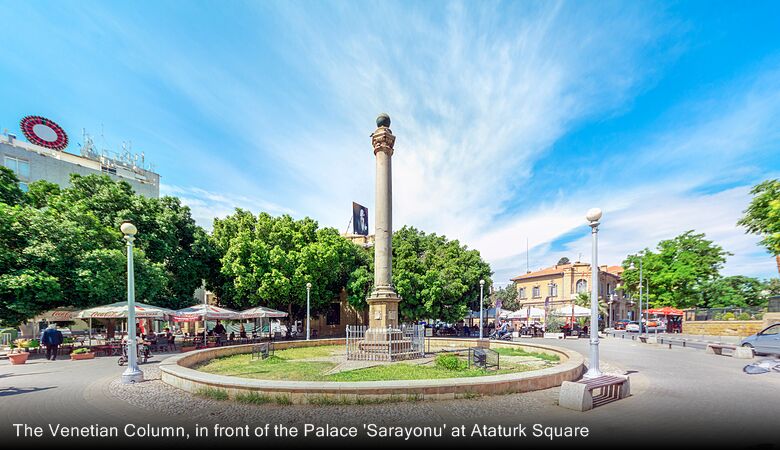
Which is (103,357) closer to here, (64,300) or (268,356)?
(64,300)

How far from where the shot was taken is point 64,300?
1905 cm

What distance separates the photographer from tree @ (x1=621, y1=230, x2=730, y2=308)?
41812 mm

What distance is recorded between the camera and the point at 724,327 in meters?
31.2

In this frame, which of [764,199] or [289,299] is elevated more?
[764,199]

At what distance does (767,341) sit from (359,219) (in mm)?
39617

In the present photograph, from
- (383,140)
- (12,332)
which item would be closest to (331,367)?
(383,140)

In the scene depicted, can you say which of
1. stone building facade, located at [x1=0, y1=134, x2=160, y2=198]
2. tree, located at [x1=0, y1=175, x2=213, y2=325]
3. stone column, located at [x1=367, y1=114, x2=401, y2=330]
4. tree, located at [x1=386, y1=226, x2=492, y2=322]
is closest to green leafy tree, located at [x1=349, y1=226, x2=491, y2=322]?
tree, located at [x1=386, y1=226, x2=492, y2=322]

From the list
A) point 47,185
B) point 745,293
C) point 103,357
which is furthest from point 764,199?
point 47,185

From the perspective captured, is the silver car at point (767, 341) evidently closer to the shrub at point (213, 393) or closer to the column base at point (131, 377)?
the shrub at point (213, 393)

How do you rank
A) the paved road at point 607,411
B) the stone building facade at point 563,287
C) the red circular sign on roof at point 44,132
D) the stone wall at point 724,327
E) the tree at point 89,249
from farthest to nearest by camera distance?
the stone building facade at point 563,287
the red circular sign on roof at point 44,132
the stone wall at point 724,327
the tree at point 89,249
the paved road at point 607,411

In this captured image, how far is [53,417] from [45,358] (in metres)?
13.9

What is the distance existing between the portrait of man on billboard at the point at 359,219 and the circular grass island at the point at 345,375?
94.8 ft

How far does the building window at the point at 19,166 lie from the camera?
42.5 meters

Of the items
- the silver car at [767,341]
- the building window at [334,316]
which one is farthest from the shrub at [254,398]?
the building window at [334,316]
